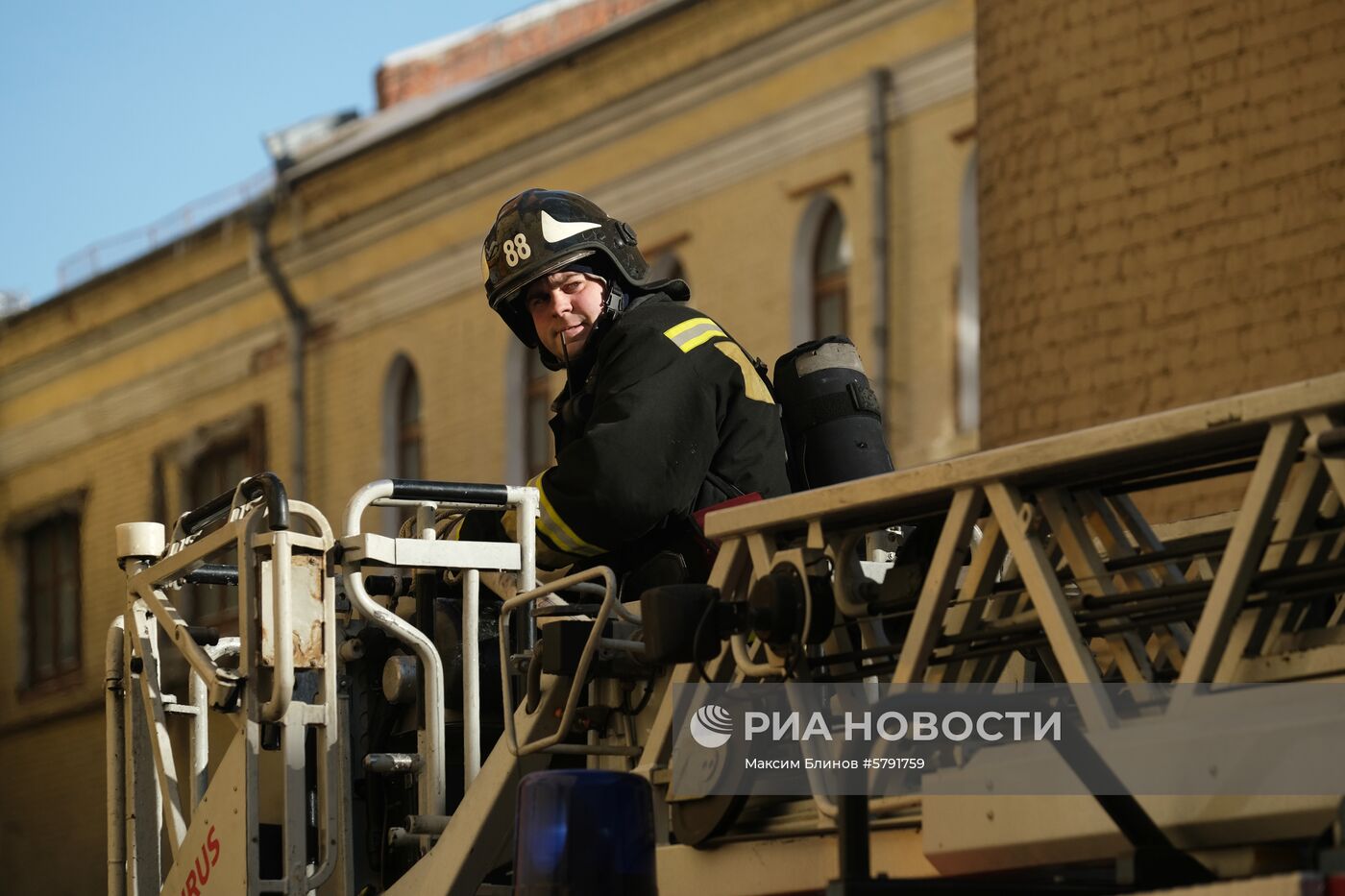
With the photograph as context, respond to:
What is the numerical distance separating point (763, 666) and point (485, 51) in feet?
76.1

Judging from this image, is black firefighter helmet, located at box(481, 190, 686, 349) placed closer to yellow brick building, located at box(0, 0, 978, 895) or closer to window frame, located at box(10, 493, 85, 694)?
yellow brick building, located at box(0, 0, 978, 895)

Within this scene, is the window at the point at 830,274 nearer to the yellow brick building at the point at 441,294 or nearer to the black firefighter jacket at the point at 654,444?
the yellow brick building at the point at 441,294

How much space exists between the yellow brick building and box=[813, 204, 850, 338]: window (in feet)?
0.11

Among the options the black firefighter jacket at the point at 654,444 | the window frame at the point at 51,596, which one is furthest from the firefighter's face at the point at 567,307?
the window frame at the point at 51,596

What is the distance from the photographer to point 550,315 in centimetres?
677

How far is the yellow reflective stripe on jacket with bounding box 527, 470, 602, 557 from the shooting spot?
620 cm

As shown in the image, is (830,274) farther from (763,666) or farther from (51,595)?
(763,666)

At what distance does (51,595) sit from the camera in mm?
30547

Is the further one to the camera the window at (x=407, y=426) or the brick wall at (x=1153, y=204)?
the window at (x=407, y=426)

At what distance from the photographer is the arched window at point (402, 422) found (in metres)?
26.0

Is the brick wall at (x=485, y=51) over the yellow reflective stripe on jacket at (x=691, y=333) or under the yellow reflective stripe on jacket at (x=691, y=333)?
over

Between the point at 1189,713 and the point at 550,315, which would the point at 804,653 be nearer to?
the point at 1189,713

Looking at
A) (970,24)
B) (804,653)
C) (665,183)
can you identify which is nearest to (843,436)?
(804,653)

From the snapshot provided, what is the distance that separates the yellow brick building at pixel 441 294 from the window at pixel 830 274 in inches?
1.3
